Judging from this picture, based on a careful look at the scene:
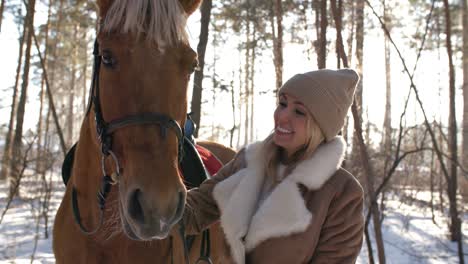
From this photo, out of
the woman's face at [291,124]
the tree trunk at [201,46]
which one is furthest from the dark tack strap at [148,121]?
the tree trunk at [201,46]

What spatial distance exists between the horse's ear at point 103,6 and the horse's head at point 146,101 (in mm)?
100

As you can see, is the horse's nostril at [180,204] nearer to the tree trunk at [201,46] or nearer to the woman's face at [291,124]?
the woman's face at [291,124]

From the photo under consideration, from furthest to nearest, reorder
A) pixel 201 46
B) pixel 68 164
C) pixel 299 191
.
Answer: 1. pixel 201 46
2. pixel 68 164
3. pixel 299 191

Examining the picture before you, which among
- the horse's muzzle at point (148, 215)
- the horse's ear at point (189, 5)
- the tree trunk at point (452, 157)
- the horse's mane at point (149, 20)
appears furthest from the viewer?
the tree trunk at point (452, 157)

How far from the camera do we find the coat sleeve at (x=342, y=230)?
5.67 feet

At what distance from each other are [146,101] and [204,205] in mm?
770

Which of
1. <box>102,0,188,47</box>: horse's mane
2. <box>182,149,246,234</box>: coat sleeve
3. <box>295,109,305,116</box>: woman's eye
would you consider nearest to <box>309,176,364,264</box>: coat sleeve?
<box>295,109,305,116</box>: woman's eye

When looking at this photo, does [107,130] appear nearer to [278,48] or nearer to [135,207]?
[135,207]

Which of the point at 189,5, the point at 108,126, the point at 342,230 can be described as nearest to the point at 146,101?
the point at 108,126

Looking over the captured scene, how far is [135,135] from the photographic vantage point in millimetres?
1597

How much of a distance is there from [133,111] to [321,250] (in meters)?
0.92

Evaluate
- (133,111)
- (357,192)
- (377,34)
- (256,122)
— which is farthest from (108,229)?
(256,122)

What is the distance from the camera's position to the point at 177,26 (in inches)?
71.1

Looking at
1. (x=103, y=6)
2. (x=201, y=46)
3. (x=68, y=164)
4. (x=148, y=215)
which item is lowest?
(x=148, y=215)
